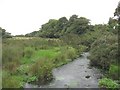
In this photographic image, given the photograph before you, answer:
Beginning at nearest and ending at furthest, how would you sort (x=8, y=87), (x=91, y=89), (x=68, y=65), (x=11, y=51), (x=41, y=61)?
(x=8, y=87) → (x=91, y=89) → (x=41, y=61) → (x=11, y=51) → (x=68, y=65)

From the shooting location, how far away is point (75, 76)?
26.4 m

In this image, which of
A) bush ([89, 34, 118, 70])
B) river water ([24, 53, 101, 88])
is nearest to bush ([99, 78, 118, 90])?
river water ([24, 53, 101, 88])

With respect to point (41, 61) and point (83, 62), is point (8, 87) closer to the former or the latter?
point (41, 61)

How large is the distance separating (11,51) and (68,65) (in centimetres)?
738

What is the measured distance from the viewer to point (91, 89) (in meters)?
22.1

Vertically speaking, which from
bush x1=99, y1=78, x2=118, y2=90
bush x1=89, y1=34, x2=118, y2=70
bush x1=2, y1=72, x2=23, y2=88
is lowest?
bush x1=99, y1=78, x2=118, y2=90

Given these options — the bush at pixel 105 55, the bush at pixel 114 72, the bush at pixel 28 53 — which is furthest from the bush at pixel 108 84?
the bush at pixel 28 53

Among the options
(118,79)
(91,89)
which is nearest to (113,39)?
(118,79)

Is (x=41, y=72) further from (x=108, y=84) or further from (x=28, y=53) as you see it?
(x=28, y=53)

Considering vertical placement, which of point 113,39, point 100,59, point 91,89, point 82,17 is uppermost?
point 82,17

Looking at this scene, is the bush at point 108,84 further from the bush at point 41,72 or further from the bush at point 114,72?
the bush at point 41,72

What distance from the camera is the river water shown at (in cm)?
2303

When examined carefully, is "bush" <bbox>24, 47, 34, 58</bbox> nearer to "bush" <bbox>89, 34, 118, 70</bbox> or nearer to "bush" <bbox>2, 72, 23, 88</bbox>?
"bush" <bbox>89, 34, 118, 70</bbox>

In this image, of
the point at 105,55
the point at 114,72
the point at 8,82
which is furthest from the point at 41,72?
the point at 105,55
